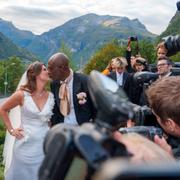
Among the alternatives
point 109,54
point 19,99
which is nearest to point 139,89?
point 19,99

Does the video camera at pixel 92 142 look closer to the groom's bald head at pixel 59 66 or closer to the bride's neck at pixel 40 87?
the groom's bald head at pixel 59 66

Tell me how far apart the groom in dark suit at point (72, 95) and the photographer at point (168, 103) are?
342 cm

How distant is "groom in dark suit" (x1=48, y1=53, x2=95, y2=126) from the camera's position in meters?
5.11

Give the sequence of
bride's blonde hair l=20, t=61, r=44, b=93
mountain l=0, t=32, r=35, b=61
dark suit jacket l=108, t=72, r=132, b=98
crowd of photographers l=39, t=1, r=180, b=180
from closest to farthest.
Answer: crowd of photographers l=39, t=1, r=180, b=180 → bride's blonde hair l=20, t=61, r=44, b=93 → dark suit jacket l=108, t=72, r=132, b=98 → mountain l=0, t=32, r=35, b=61

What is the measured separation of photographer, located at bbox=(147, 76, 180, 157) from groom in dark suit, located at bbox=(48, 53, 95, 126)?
11.2 ft

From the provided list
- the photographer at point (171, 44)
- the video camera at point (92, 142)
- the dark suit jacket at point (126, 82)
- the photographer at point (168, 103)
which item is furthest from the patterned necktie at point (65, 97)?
the video camera at point (92, 142)

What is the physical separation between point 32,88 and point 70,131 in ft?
15.9

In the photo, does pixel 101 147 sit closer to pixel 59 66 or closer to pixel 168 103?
pixel 168 103

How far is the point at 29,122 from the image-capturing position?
5.81 meters

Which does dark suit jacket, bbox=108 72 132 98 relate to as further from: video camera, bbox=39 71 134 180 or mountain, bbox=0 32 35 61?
mountain, bbox=0 32 35 61

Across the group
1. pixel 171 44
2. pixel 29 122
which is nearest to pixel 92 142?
pixel 171 44

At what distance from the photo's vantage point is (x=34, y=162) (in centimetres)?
585

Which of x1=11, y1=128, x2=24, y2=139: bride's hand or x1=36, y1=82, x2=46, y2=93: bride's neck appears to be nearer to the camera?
x1=36, y1=82, x2=46, y2=93: bride's neck

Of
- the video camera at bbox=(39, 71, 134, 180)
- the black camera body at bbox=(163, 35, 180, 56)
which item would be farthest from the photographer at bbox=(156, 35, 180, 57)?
the video camera at bbox=(39, 71, 134, 180)
